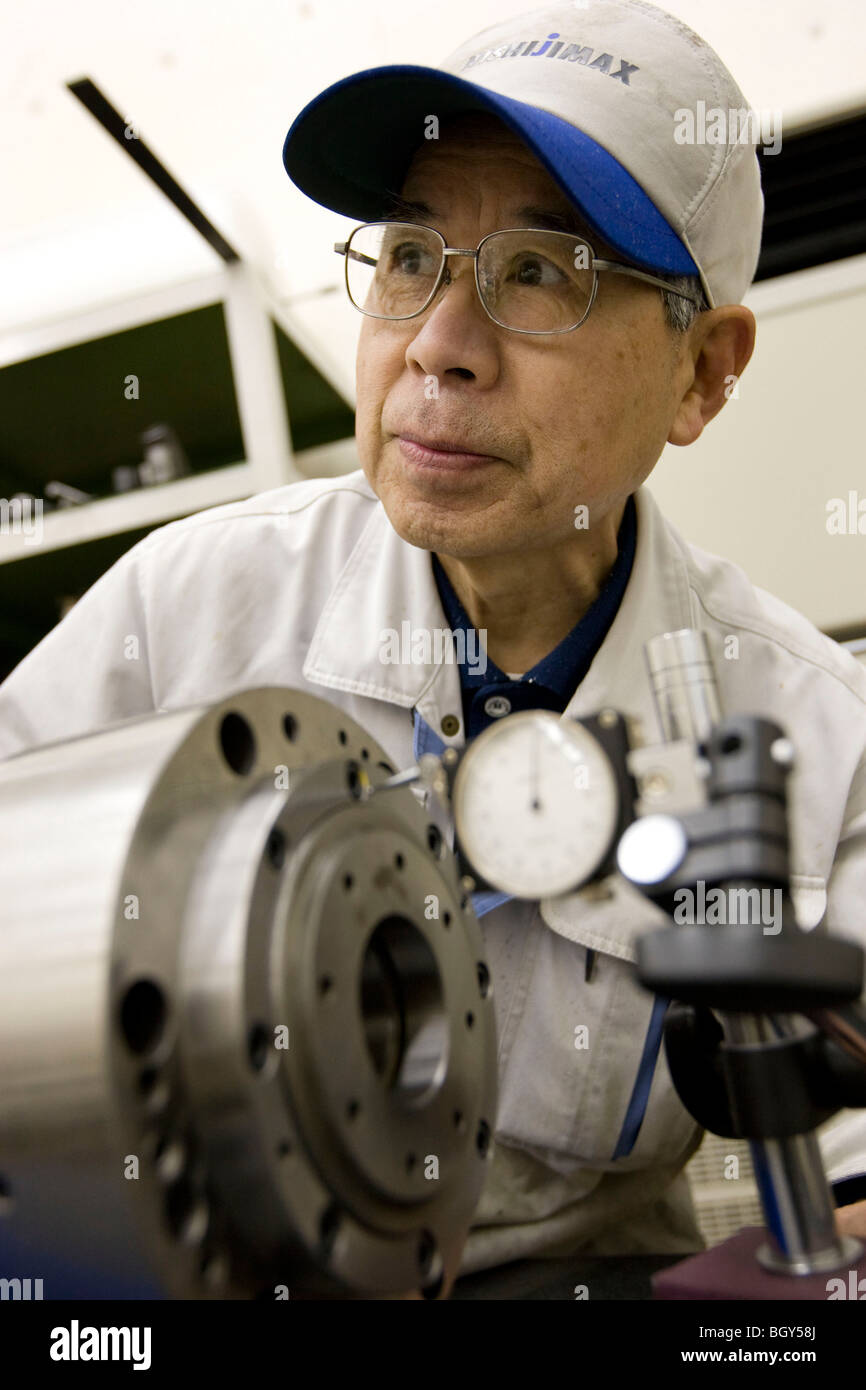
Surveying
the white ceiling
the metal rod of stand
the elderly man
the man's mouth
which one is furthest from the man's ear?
the white ceiling

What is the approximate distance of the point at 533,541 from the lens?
2.92ft

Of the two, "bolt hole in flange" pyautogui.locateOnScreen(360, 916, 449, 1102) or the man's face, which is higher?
the man's face

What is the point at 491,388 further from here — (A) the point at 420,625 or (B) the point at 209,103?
(B) the point at 209,103

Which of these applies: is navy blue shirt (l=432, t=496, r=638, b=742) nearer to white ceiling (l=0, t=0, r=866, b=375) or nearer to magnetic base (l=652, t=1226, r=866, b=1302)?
magnetic base (l=652, t=1226, r=866, b=1302)

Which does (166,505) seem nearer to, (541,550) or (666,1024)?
(541,550)

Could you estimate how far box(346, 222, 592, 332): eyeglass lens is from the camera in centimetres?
85

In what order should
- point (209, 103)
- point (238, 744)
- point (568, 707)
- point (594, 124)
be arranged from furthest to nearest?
point (209, 103)
point (568, 707)
point (594, 124)
point (238, 744)

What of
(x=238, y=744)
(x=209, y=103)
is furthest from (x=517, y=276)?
(x=209, y=103)

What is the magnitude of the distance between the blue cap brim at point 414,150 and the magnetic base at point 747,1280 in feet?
1.98

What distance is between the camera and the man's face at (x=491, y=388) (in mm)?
836

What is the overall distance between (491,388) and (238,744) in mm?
416

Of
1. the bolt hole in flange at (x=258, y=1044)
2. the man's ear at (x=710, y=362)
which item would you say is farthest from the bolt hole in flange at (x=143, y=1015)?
the man's ear at (x=710, y=362)

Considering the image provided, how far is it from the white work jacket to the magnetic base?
0.33 m

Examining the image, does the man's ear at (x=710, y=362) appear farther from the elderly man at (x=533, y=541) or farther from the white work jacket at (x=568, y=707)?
the white work jacket at (x=568, y=707)
